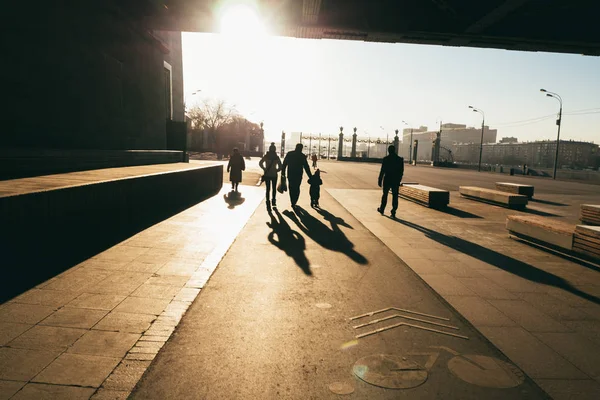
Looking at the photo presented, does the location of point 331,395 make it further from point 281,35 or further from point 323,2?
point 281,35

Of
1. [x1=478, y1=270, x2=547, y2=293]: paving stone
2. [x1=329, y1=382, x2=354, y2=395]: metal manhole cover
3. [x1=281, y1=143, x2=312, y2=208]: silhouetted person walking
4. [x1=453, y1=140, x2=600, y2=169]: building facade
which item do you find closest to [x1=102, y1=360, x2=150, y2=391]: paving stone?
[x1=329, y1=382, x2=354, y2=395]: metal manhole cover

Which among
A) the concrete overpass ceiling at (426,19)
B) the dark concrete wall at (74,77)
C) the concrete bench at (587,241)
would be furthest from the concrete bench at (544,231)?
the dark concrete wall at (74,77)

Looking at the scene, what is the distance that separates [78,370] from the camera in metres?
2.32

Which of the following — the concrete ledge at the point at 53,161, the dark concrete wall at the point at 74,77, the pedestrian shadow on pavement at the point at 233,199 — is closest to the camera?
the concrete ledge at the point at 53,161

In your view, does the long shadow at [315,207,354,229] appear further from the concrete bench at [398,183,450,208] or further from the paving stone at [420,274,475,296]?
the concrete bench at [398,183,450,208]

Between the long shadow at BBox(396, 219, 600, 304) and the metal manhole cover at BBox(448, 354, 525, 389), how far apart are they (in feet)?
7.46

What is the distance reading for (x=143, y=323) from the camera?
303cm

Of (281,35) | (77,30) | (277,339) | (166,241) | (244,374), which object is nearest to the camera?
(244,374)

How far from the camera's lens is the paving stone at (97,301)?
332cm

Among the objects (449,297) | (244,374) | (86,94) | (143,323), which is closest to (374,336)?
(244,374)

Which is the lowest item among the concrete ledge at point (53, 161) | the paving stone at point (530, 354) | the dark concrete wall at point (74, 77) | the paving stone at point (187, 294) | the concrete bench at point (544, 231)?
the paving stone at point (187, 294)

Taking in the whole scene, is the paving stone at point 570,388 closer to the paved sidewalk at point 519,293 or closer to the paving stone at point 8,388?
the paved sidewalk at point 519,293

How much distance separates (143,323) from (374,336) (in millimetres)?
2030

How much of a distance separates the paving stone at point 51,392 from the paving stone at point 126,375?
0.13 metres
